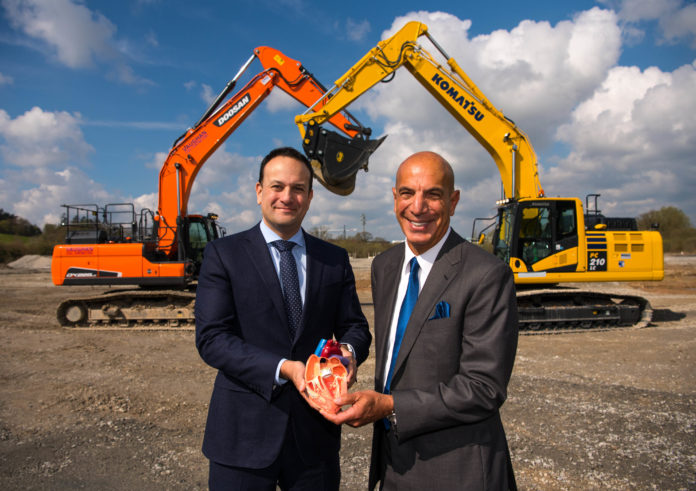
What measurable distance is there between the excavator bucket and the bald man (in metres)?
6.98

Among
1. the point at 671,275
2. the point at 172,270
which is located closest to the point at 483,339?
the point at 172,270

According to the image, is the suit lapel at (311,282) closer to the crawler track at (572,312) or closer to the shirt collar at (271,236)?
the shirt collar at (271,236)

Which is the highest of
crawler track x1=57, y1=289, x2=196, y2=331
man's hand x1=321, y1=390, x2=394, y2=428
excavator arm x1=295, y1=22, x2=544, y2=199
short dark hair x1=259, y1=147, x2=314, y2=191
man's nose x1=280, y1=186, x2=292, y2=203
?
excavator arm x1=295, y1=22, x2=544, y2=199

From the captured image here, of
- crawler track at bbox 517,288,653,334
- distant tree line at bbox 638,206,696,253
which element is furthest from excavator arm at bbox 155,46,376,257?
distant tree line at bbox 638,206,696,253

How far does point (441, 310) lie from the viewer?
1.64m

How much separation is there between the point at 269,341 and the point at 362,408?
618 millimetres

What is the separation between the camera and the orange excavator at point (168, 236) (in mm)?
9586

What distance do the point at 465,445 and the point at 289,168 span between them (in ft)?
4.53

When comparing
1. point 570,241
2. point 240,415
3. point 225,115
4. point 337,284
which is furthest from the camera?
point 225,115

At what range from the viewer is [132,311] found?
9750mm

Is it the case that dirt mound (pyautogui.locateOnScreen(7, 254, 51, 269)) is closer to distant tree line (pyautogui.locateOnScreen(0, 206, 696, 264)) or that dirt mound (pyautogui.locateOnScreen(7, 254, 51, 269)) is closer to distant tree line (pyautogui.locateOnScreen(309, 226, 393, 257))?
distant tree line (pyautogui.locateOnScreen(0, 206, 696, 264))

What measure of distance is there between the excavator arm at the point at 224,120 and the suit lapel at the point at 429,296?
29.9 ft

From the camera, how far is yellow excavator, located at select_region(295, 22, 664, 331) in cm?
902

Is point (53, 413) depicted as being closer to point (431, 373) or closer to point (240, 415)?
point (240, 415)
